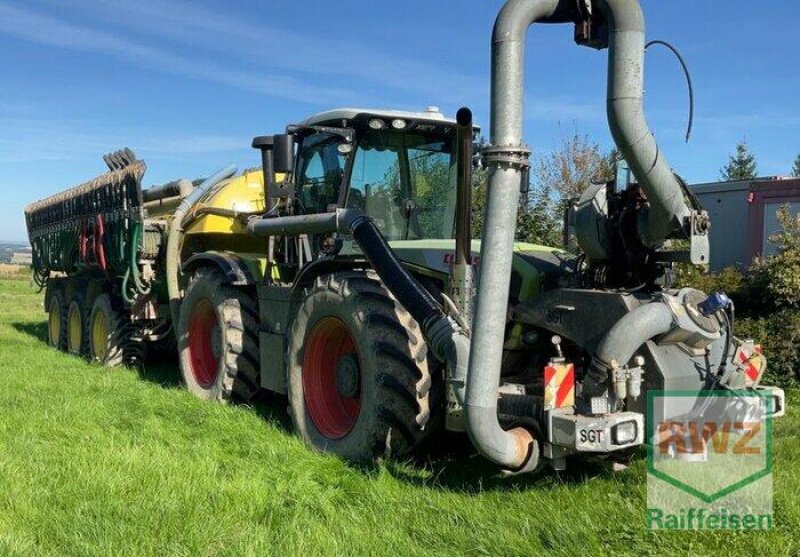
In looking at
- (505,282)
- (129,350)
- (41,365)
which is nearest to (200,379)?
(129,350)

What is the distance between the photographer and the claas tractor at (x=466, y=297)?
3836 mm

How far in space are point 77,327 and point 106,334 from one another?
192 cm

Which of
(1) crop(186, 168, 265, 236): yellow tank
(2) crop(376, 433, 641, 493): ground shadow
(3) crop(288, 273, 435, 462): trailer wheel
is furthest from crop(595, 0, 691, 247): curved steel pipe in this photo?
(1) crop(186, 168, 265, 236): yellow tank

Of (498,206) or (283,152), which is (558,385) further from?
(283,152)

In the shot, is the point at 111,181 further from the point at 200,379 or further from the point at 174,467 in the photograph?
the point at 174,467

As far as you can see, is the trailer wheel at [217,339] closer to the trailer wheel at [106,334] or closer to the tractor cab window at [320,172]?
the tractor cab window at [320,172]

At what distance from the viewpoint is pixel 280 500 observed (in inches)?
165

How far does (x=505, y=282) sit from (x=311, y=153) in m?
3.32

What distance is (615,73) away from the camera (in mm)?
3795

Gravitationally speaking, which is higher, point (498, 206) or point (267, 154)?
point (267, 154)

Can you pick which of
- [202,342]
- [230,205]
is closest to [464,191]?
[202,342]

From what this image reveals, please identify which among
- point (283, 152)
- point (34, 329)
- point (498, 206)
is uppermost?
point (283, 152)

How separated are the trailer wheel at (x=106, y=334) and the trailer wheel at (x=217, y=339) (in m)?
2.15

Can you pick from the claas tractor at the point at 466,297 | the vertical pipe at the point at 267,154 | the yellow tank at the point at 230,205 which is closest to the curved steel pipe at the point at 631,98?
the claas tractor at the point at 466,297
